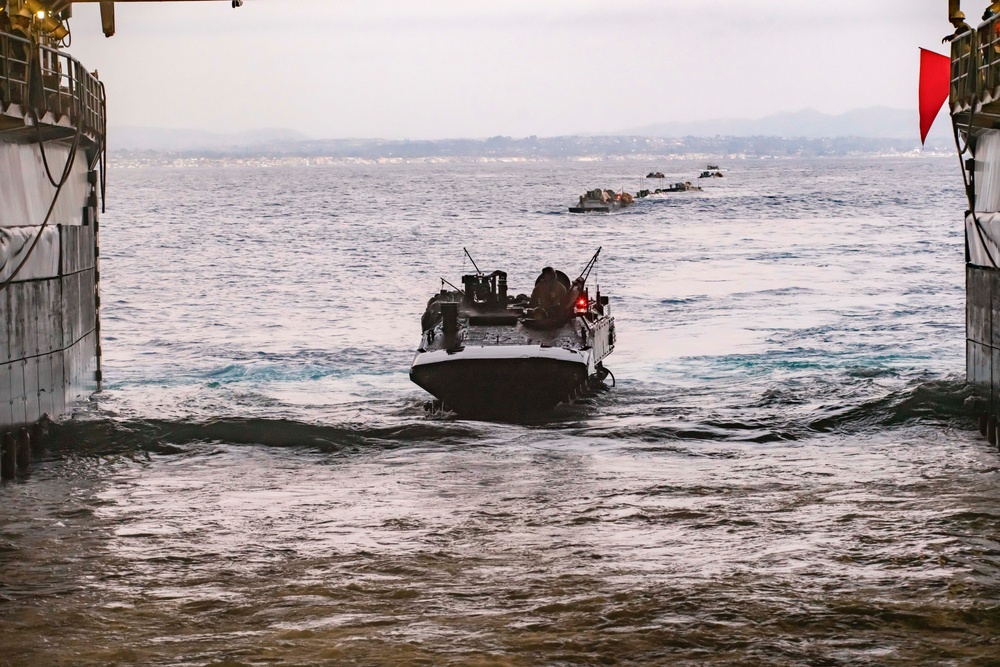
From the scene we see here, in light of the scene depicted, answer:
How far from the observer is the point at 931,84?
92.6 feet

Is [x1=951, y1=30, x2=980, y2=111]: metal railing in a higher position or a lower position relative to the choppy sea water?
higher

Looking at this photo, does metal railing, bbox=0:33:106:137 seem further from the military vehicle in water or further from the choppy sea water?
the military vehicle in water

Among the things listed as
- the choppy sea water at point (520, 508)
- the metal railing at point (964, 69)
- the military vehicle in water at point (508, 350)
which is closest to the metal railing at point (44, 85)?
the choppy sea water at point (520, 508)

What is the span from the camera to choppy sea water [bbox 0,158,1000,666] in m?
13.6

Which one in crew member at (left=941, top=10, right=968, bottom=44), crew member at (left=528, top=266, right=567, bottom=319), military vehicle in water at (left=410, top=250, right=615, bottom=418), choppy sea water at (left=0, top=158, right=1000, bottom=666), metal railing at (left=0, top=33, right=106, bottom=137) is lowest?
choppy sea water at (left=0, top=158, right=1000, bottom=666)

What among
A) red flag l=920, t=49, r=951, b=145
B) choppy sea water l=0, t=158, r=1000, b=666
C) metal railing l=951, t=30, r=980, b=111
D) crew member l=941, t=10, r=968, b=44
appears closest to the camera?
choppy sea water l=0, t=158, r=1000, b=666

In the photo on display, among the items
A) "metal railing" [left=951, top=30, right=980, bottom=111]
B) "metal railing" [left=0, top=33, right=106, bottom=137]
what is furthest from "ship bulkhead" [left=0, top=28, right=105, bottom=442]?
"metal railing" [left=951, top=30, right=980, bottom=111]

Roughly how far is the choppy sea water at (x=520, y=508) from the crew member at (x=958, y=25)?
798cm

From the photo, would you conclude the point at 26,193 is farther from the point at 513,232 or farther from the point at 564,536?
the point at 513,232

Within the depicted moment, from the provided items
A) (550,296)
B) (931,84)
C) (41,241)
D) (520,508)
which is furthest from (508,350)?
(931,84)

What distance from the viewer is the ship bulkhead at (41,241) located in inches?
830

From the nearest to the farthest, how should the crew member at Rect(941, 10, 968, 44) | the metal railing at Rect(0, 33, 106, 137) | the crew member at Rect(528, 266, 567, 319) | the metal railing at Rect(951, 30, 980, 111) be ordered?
the metal railing at Rect(0, 33, 106, 137), the metal railing at Rect(951, 30, 980, 111), the crew member at Rect(941, 10, 968, 44), the crew member at Rect(528, 266, 567, 319)

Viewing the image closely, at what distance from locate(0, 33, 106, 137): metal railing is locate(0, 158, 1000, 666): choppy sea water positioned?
623 centimetres

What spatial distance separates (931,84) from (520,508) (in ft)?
48.6
